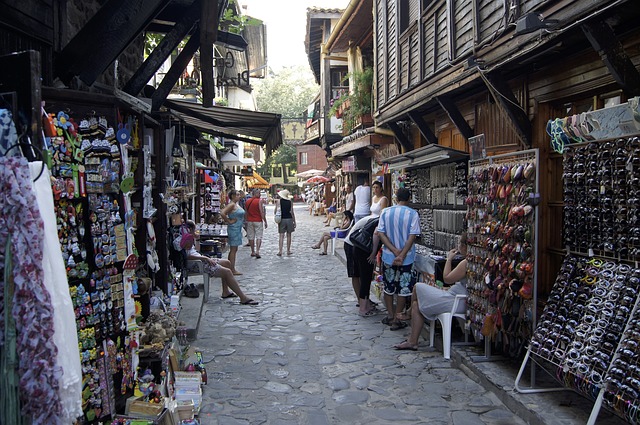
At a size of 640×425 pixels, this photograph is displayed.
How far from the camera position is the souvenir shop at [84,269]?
2443 millimetres

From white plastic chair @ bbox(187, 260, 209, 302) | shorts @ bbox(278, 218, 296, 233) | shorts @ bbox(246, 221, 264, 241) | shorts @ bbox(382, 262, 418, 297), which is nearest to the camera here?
shorts @ bbox(382, 262, 418, 297)

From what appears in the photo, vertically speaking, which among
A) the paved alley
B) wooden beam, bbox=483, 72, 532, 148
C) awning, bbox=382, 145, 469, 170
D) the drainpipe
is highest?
the drainpipe

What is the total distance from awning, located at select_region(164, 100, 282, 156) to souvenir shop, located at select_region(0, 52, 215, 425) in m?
2.50

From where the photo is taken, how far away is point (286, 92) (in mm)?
67562

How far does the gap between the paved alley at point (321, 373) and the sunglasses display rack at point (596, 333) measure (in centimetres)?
85

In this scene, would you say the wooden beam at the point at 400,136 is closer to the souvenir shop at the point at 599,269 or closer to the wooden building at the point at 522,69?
the wooden building at the point at 522,69

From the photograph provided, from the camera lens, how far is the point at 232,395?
5.45 metres

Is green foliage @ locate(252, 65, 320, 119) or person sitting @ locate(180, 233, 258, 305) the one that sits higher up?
green foliage @ locate(252, 65, 320, 119)

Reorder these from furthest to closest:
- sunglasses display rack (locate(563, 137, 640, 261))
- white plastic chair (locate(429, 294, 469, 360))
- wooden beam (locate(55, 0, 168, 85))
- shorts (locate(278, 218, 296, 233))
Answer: shorts (locate(278, 218, 296, 233)), white plastic chair (locate(429, 294, 469, 360)), wooden beam (locate(55, 0, 168, 85)), sunglasses display rack (locate(563, 137, 640, 261))

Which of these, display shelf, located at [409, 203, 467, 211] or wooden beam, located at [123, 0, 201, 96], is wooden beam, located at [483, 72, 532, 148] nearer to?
display shelf, located at [409, 203, 467, 211]

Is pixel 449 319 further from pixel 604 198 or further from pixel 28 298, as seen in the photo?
pixel 28 298

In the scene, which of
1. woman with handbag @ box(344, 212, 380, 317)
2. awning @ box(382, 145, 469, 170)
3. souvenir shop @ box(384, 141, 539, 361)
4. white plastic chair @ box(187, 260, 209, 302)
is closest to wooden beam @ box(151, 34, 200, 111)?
white plastic chair @ box(187, 260, 209, 302)

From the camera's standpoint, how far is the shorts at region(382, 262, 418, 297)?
7.69 meters

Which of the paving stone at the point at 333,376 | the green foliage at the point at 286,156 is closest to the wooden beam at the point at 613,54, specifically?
the paving stone at the point at 333,376
